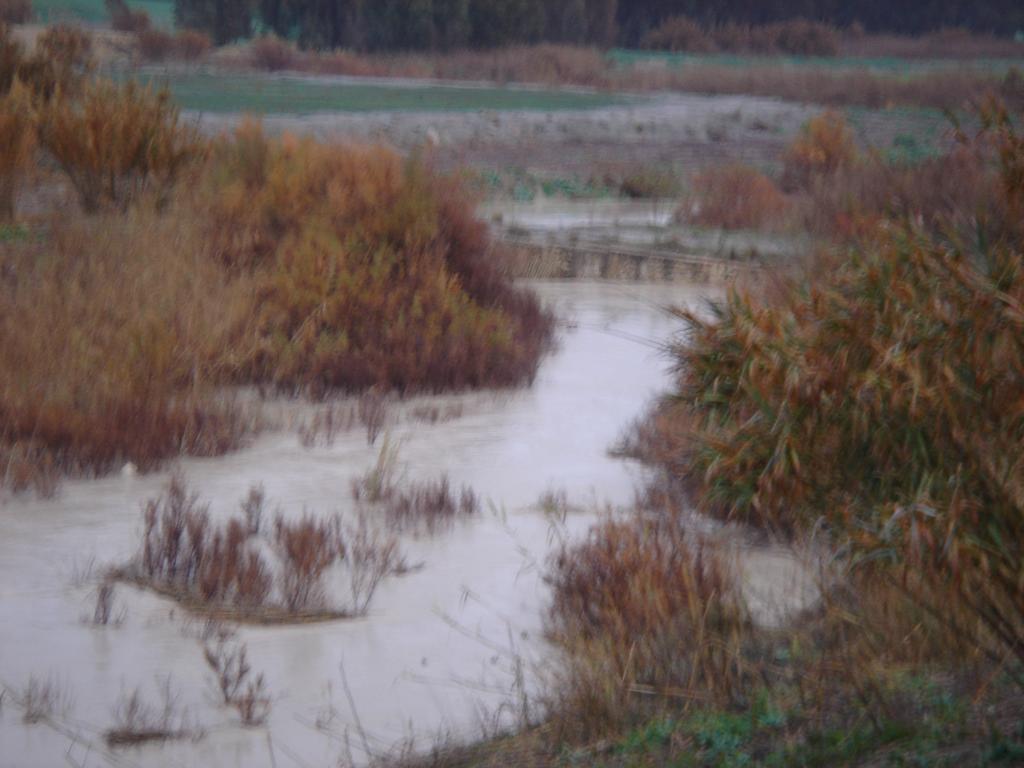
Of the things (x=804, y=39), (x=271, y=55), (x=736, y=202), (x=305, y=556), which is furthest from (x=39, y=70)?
(x=804, y=39)

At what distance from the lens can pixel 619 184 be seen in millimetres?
23016

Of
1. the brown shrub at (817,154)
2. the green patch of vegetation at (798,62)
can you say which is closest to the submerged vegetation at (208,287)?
the brown shrub at (817,154)

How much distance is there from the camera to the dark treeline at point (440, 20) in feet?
142

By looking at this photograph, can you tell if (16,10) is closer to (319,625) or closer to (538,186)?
(538,186)

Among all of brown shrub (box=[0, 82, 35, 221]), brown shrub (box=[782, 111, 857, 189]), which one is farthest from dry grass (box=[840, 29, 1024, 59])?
brown shrub (box=[0, 82, 35, 221])

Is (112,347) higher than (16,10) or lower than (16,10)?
lower

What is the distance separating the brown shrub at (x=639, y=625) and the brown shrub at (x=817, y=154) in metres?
15.7

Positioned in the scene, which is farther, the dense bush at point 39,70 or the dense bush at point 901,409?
the dense bush at point 39,70

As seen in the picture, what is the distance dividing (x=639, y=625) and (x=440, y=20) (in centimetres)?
4017

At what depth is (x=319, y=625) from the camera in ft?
19.4

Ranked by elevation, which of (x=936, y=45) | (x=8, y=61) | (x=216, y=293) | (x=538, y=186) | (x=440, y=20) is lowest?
(x=538, y=186)

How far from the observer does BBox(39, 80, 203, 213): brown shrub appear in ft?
37.4

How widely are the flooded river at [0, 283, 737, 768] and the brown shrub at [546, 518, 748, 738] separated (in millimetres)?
285

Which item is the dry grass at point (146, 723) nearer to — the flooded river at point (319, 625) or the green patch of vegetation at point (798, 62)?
the flooded river at point (319, 625)
